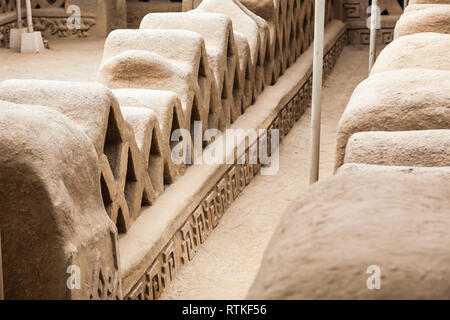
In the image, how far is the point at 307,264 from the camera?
1.29 metres

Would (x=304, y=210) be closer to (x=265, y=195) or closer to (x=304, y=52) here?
(x=265, y=195)

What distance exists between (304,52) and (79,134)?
4.63 metres

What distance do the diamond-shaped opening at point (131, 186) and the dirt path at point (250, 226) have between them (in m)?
0.37

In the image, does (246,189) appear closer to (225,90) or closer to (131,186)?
(225,90)

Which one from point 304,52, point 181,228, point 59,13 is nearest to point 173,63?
point 181,228

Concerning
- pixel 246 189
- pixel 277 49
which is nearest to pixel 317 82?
pixel 246 189

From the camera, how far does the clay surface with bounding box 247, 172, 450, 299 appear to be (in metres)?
1.24

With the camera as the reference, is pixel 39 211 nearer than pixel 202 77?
Yes

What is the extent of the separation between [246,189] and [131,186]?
141cm

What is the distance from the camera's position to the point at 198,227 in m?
3.73

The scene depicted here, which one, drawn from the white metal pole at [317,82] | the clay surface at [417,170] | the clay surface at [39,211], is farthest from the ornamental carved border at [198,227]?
the clay surface at [417,170]

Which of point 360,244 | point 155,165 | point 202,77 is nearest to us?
point 360,244

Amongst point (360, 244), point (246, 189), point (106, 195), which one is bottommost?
point (246, 189)

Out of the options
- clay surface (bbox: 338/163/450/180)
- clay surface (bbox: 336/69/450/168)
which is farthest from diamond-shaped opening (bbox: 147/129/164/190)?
clay surface (bbox: 338/163/450/180)
